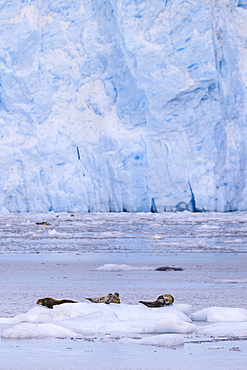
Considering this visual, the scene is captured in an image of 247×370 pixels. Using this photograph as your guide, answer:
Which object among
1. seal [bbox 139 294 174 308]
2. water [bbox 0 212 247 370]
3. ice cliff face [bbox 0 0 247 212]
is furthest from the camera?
ice cliff face [bbox 0 0 247 212]

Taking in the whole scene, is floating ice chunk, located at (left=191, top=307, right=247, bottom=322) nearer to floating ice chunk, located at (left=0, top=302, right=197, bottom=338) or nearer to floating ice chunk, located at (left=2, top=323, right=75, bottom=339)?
floating ice chunk, located at (left=0, top=302, right=197, bottom=338)

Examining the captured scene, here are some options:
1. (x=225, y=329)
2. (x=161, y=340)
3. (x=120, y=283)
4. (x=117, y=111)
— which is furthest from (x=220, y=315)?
(x=117, y=111)

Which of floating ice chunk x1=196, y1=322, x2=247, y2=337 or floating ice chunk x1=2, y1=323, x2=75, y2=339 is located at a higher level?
floating ice chunk x1=2, y1=323, x2=75, y2=339

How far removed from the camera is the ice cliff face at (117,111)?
2023 centimetres

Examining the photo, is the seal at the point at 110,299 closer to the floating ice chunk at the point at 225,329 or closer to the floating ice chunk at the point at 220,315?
the floating ice chunk at the point at 220,315

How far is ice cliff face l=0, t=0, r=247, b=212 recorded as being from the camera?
2023 centimetres

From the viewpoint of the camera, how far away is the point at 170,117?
2052 cm

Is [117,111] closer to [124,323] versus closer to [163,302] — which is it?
[163,302]

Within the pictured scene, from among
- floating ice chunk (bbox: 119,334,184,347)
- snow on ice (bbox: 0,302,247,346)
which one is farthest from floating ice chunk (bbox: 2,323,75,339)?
floating ice chunk (bbox: 119,334,184,347)

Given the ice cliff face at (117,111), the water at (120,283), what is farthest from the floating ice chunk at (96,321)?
the ice cliff face at (117,111)

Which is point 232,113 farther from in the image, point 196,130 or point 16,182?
point 16,182

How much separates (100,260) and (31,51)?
1540cm

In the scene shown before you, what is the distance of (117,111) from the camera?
68.8ft

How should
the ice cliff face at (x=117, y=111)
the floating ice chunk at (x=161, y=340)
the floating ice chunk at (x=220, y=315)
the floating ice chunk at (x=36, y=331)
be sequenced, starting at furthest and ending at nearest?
the ice cliff face at (x=117, y=111) < the floating ice chunk at (x=220, y=315) < the floating ice chunk at (x=36, y=331) < the floating ice chunk at (x=161, y=340)
